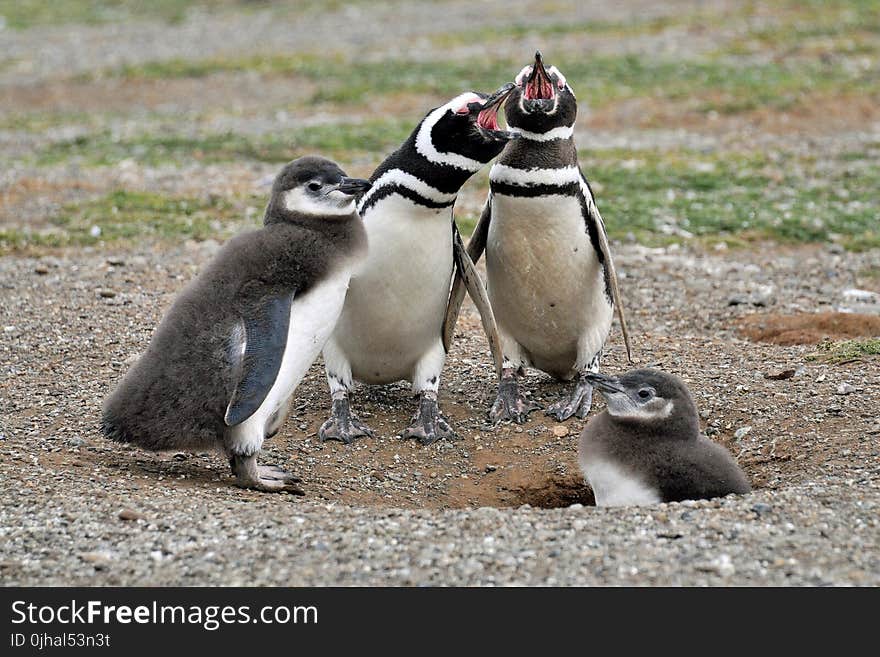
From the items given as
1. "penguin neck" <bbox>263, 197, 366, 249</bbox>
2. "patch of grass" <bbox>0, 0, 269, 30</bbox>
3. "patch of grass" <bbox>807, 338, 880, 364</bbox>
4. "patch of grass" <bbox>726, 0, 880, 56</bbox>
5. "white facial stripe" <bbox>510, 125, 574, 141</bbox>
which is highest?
"white facial stripe" <bbox>510, 125, 574, 141</bbox>

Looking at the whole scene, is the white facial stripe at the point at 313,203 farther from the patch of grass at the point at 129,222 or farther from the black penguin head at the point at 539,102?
the patch of grass at the point at 129,222

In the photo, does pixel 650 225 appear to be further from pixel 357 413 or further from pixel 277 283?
pixel 277 283

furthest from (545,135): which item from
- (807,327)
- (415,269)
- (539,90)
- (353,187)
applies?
(807,327)

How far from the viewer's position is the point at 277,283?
4.61 m

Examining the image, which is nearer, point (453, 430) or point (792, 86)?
point (453, 430)

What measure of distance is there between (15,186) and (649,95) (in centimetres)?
646

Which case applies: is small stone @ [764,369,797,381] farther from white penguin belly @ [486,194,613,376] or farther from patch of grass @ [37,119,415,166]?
patch of grass @ [37,119,415,166]

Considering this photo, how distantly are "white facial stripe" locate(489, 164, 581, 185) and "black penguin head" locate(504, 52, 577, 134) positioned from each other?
0.18 meters

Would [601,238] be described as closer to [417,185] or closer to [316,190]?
[417,185]

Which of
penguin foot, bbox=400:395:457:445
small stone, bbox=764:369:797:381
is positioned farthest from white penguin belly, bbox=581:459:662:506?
small stone, bbox=764:369:797:381

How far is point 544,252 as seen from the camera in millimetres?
5598

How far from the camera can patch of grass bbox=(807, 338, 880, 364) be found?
5.80 metres

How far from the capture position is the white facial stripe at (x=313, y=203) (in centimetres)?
476


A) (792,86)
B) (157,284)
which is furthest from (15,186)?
(792,86)
